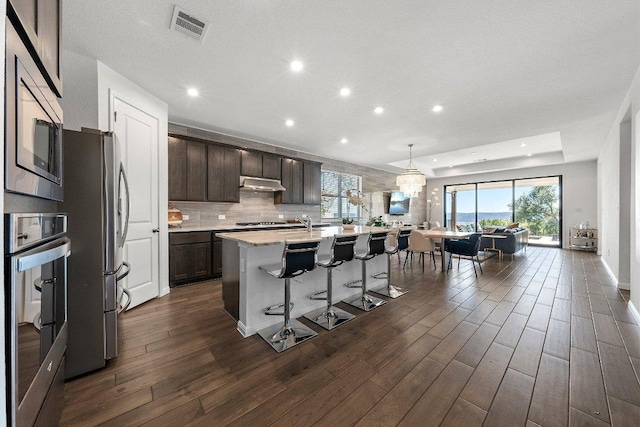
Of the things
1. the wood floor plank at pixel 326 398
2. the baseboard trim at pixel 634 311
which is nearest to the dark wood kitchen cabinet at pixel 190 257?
the wood floor plank at pixel 326 398

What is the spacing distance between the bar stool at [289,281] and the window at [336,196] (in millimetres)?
4754

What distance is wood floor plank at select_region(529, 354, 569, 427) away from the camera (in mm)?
1491

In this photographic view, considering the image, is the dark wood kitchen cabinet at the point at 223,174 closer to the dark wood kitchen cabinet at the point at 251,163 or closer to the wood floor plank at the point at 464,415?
the dark wood kitchen cabinet at the point at 251,163

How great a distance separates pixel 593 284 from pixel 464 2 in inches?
192

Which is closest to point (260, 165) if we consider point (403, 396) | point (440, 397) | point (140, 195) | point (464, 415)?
point (140, 195)

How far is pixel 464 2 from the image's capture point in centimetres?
190

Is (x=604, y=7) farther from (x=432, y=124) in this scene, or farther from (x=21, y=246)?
(x=21, y=246)

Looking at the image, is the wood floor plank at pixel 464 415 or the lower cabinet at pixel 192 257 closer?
the wood floor plank at pixel 464 415

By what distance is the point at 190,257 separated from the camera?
4.02 meters

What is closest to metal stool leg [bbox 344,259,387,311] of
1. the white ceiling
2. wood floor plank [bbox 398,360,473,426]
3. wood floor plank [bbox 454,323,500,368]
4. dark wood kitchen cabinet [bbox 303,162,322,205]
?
wood floor plank [bbox 454,323,500,368]

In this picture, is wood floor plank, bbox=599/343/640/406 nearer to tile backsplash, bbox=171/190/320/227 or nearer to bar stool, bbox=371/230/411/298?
bar stool, bbox=371/230/411/298

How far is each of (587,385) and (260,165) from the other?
17.2 feet

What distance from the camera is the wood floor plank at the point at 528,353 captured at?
6.40 ft

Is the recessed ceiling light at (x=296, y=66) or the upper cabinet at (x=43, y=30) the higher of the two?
the recessed ceiling light at (x=296, y=66)
